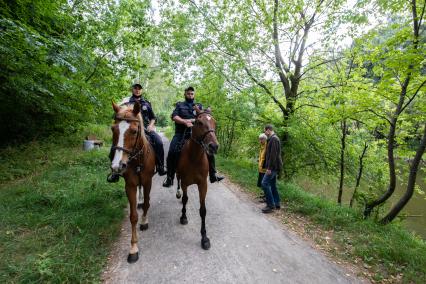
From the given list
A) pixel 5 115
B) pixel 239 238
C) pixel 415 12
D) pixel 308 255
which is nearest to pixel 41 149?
pixel 5 115

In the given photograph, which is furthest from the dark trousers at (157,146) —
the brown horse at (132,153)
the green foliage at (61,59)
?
the green foliage at (61,59)

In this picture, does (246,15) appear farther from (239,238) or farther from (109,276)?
(109,276)

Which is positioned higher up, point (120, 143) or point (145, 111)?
point (145, 111)

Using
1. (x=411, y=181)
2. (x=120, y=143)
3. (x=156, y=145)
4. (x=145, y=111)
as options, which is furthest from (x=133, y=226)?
(x=411, y=181)

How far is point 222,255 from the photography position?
3941 millimetres

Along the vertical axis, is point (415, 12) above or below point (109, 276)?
above

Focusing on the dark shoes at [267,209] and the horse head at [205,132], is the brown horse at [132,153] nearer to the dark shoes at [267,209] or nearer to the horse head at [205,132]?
the horse head at [205,132]

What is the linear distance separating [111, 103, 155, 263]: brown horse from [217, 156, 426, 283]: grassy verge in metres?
4.02

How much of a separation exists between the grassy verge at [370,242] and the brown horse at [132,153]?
4019mm

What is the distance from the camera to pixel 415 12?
461 cm

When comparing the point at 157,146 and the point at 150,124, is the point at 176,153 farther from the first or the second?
the point at 150,124

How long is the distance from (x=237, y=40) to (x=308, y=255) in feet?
29.4

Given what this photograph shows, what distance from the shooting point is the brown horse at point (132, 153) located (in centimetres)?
320

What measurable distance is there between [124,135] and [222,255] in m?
2.73
